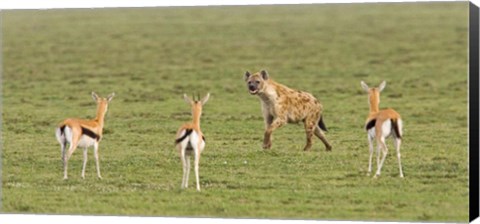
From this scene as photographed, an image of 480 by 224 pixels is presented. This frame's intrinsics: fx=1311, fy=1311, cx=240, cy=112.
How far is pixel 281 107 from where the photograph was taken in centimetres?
1459

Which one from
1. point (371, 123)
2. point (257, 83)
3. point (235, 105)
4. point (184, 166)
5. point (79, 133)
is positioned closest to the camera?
point (184, 166)

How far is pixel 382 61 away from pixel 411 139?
268 inches

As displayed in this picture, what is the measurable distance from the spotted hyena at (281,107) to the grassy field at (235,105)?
217 millimetres

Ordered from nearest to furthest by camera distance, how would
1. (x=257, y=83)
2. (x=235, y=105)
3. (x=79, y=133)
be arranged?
(x=79, y=133)
(x=257, y=83)
(x=235, y=105)

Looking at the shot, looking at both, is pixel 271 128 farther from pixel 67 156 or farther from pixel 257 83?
pixel 67 156

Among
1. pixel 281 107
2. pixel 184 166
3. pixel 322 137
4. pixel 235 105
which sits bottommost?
pixel 184 166

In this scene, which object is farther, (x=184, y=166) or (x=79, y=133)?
(x=79, y=133)

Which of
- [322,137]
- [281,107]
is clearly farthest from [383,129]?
[281,107]

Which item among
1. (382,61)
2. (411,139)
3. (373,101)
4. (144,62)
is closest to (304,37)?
(382,61)

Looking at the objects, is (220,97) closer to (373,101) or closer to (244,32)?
(244,32)

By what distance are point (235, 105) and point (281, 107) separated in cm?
381

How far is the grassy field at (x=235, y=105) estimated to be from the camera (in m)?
12.9

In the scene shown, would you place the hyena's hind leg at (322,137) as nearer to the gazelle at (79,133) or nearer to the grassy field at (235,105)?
the grassy field at (235,105)

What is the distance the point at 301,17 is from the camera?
1891 cm
